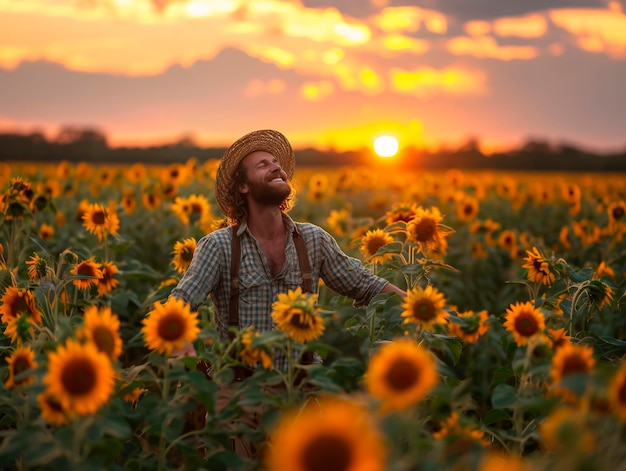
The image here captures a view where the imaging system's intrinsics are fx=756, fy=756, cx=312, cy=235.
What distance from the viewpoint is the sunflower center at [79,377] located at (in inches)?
73.7

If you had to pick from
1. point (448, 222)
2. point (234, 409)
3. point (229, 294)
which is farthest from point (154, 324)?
point (448, 222)

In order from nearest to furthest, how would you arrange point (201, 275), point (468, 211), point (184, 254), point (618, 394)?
point (618, 394), point (201, 275), point (184, 254), point (468, 211)

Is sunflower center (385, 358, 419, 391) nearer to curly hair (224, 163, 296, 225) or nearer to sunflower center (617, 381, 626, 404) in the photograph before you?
sunflower center (617, 381, 626, 404)

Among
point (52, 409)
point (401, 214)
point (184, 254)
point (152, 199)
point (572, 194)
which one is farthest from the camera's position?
point (572, 194)

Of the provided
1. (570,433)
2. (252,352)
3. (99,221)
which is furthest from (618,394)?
(99,221)

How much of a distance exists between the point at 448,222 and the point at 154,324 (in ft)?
21.5

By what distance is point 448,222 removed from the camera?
27.8 feet

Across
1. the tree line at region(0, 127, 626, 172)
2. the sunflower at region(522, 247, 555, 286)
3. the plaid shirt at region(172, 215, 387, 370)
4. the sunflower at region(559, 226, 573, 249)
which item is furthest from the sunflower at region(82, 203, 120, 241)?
the tree line at region(0, 127, 626, 172)

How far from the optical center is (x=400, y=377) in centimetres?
176

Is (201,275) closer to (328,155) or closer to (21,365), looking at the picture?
(21,365)

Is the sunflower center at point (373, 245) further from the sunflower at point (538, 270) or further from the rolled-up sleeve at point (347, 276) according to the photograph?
the sunflower at point (538, 270)

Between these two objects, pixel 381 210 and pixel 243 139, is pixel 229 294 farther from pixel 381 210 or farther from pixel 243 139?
pixel 381 210

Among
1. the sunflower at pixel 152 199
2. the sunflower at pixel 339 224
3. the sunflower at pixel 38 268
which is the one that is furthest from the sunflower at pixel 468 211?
the sunflower at pixel 38 268

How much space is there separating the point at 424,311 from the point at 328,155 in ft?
125
